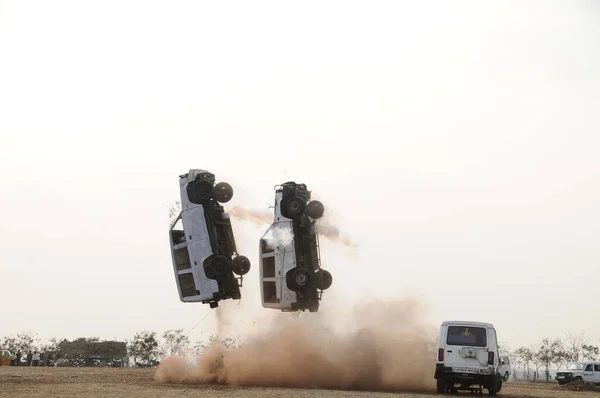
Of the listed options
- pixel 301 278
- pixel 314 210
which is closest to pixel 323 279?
pixel 301 278

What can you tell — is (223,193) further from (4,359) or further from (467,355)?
(4,359)

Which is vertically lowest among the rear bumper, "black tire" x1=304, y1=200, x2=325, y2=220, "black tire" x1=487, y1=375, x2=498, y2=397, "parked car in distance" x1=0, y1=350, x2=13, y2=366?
"parked car in distance" x1=0, y1=350, x2=13, y2=366

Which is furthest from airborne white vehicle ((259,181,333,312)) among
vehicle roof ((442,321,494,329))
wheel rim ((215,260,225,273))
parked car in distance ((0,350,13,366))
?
parked car in distance ((0,350,13,366))

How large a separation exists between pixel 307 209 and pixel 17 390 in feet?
40.2

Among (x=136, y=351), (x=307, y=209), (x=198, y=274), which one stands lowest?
(x=136, y=351)

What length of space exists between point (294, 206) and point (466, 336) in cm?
800

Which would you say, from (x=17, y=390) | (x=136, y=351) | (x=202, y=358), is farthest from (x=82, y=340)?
(x=17, y=390)

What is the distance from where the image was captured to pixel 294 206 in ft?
99.1

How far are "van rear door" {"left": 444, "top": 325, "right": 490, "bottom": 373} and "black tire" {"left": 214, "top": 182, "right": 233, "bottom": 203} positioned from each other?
971 centimetres

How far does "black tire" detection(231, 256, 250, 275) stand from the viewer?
30.6m

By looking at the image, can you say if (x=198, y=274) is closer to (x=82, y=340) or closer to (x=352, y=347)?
(x=352, y=347)

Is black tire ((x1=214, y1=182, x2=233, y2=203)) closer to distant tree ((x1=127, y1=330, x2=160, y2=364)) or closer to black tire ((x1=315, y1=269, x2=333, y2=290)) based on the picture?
black tire ((x1=315, y1=269, x2=333, y2=290))

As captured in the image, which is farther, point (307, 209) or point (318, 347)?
point (318, 347)

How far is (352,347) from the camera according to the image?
32594 mm
